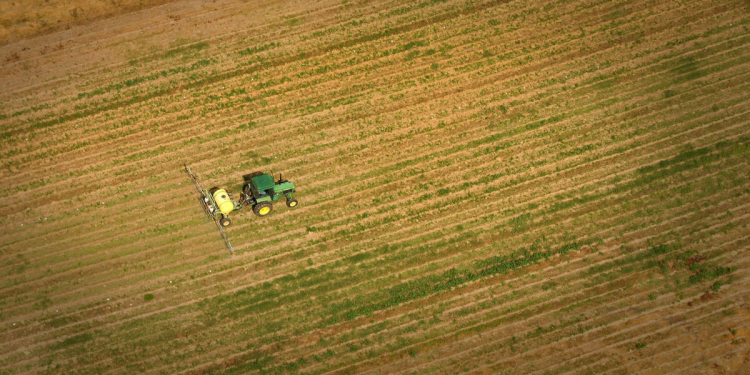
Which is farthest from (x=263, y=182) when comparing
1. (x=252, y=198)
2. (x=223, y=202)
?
(x=223, y=202)

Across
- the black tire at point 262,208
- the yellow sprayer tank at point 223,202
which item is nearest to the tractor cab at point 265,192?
the black tire at point 262,208

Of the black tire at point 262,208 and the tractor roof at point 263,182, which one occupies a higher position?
the tractor roof at point 263,182

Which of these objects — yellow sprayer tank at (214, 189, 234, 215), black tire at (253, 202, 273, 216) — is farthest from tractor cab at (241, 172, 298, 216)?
→ yellow sprayer tank at (214, 189, 234, 215)

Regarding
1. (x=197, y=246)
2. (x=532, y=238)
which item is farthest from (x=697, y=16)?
(x=197, y=246)

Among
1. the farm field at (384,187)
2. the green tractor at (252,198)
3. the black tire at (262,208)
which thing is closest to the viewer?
the green tractor at (252,198)

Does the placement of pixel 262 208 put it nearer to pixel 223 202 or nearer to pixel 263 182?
pixel 263 182

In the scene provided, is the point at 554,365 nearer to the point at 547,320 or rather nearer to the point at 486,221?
the point at 547,320

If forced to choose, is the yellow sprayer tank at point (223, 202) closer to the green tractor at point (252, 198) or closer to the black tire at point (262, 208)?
the green tractor at point (252, 198)
